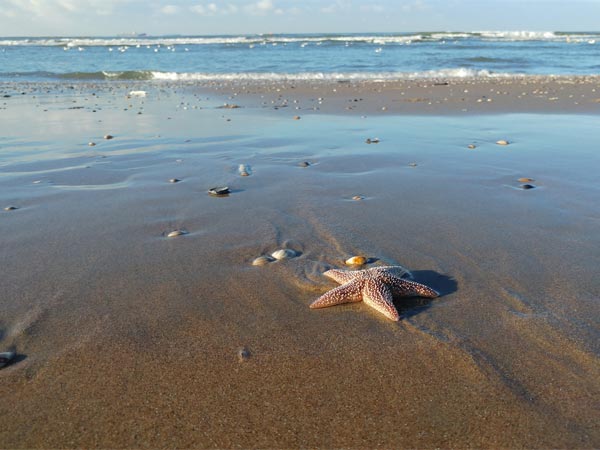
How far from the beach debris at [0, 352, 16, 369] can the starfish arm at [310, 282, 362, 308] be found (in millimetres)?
1696

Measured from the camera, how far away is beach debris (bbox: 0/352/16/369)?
250 cm

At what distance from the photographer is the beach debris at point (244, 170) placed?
20.1 ft

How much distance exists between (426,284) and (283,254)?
3.68ft

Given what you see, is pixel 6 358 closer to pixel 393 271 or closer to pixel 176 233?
pixel 176 233

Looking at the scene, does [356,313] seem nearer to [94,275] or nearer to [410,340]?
[410,340]

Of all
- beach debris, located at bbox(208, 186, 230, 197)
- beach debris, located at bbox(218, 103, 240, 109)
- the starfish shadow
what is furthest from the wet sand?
beach debris, located at bbox(218, 103, 240, 109)

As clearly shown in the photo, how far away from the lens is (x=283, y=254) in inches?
150

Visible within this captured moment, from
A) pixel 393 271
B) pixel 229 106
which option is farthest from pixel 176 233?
pixel 229 106

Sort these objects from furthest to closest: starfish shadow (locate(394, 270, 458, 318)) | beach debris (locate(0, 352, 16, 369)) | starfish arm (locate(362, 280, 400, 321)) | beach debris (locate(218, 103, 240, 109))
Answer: beach debris (locate(218, 103, 240, 109)) < starfish shadow (locate(394, 270, 458, 318)) < starfish arm (locate(362, 280, 400, 321)) < beach debris (locate(0, 352, 16, 369))

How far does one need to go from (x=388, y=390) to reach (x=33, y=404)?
1.68 meters

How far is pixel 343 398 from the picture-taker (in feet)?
7.44

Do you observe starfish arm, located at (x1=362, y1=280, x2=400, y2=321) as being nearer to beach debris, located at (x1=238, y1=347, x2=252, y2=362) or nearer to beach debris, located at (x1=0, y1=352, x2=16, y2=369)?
beach debris, located at (x1=238, y1=347, x2=252, y2=362)

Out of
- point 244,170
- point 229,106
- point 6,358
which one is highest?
point 6,358

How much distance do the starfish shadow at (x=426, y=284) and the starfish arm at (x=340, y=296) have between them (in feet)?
0.89
